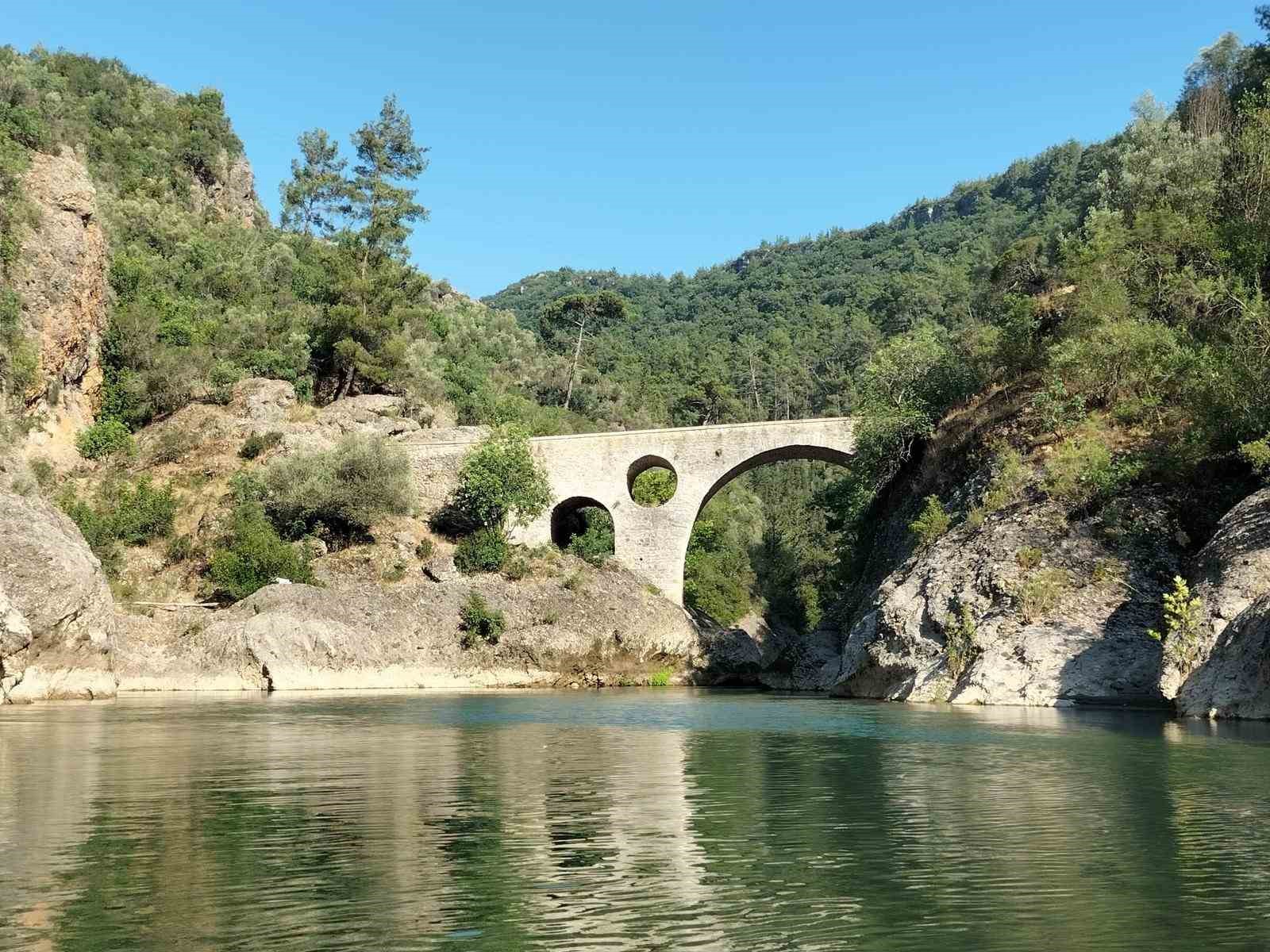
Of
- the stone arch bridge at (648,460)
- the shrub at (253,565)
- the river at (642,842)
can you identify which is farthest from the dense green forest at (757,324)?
the river at (642,842)

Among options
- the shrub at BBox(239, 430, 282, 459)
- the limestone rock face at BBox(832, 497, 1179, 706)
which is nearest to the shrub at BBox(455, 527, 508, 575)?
the shrub at BBox(239, 430, 282, 459)

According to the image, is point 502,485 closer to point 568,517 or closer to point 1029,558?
point 568,517

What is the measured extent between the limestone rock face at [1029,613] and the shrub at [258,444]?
28.5 m

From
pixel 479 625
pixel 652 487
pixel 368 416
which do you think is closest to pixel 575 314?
pixel 652 487

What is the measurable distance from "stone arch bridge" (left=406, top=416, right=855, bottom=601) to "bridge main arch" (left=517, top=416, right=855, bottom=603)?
0.03 meters

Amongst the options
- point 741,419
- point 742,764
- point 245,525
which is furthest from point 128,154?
point 742,764

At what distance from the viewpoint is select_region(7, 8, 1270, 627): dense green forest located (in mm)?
35344

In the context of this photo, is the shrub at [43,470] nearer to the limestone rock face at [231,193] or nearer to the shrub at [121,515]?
the shrub at [121,515]

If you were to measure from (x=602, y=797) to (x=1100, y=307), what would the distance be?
28435 millimetres

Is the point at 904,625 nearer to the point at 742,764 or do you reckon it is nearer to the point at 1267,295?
the point at 1267,295

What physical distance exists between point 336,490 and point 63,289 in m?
14.1

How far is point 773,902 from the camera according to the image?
348 inches

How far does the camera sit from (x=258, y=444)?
53.1 metres

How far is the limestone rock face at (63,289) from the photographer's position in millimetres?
50031
